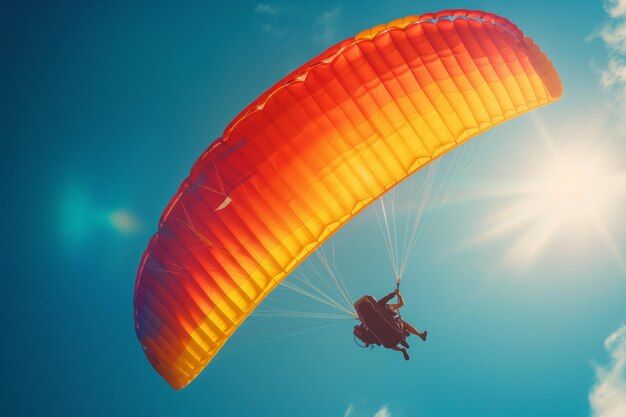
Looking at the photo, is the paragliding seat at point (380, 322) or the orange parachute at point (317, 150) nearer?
the orange parachute at point (317, 150)

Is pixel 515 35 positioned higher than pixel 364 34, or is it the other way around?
pixel 364 34

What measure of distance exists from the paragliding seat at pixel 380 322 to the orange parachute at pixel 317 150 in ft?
4.88

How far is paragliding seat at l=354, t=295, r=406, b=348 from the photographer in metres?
7.49

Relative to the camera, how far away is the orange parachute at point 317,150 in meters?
7.25

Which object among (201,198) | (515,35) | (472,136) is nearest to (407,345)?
(472,136)

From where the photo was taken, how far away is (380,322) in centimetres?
749

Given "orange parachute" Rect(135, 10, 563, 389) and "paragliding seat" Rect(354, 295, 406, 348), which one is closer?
"orange parachute" Rect(135, 10, 563, 389)

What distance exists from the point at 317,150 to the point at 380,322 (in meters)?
3.37

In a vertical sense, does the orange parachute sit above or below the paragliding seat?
above

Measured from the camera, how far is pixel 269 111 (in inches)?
286

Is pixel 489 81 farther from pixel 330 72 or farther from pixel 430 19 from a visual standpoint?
pixel 330 72

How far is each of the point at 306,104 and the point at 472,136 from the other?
321 centimetres

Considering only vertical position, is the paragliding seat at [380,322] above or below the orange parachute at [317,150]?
below

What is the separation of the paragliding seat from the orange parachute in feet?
4.88
